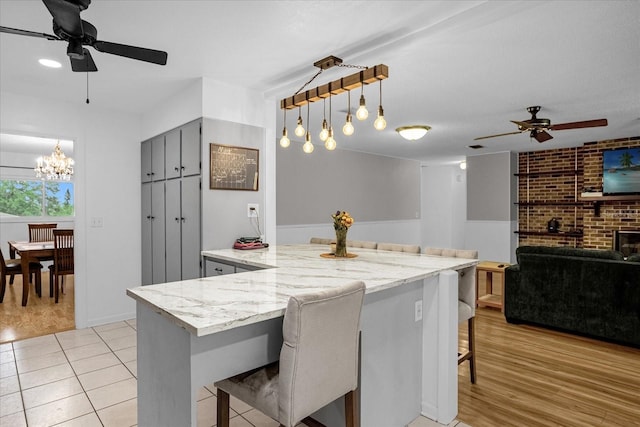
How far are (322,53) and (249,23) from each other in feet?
2.13

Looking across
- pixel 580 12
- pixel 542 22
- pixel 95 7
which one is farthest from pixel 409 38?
pixel 95 7

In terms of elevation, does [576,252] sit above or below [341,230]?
below

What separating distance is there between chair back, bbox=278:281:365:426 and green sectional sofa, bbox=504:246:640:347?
9.81ft

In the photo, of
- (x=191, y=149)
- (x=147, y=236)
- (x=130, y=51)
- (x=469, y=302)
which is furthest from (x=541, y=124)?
(x=147, y=236)

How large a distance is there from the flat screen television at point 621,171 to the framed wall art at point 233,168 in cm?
618

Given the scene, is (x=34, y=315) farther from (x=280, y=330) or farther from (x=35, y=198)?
(x=35, y=198)

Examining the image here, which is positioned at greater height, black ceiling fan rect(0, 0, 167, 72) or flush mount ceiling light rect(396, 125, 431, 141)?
flush mount ceiling light rect(396, 125, 431, 141)

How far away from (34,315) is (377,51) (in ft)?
15.8

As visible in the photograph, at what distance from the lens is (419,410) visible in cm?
231

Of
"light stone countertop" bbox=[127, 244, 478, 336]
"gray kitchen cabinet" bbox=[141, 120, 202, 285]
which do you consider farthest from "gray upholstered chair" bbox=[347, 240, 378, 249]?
"gray kitchen cabinet" bbox=[141, 120, 202, 285]

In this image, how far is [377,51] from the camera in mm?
2705

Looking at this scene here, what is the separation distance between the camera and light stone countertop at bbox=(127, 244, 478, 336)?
1.38m

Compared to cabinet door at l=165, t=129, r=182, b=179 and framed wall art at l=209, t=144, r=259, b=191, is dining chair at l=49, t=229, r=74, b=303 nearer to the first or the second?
cabinet door at l=165, t=129, r=182, b=179

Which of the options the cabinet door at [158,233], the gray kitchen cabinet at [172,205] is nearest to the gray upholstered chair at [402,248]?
the gray kitchen cabinet at [172,205]
